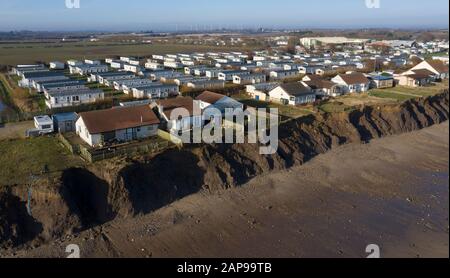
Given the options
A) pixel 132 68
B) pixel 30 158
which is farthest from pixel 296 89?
pixel 132 68

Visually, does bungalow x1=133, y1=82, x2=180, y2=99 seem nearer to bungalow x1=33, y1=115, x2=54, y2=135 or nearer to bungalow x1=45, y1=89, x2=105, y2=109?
bungalow x1=45, y1=89, x2=105, y2=109

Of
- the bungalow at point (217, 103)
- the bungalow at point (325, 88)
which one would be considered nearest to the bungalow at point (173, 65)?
the bungalow at point (325, 88)

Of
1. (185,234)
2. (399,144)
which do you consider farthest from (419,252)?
(399,144)

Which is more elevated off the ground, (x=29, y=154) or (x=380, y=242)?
(x=29, y=154)

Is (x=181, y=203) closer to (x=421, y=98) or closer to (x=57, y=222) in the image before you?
(x=57, y=222)

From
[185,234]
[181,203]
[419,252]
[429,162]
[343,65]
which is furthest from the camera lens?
[343,65]

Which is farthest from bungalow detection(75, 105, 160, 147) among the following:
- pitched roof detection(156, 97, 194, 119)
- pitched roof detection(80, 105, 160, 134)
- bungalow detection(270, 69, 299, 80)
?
bungalow detection(270, 69, 299, 80)
